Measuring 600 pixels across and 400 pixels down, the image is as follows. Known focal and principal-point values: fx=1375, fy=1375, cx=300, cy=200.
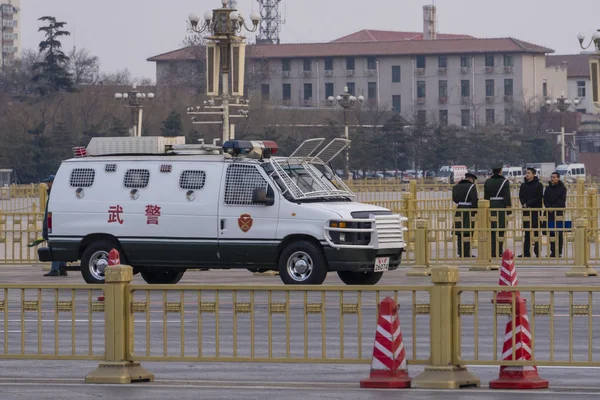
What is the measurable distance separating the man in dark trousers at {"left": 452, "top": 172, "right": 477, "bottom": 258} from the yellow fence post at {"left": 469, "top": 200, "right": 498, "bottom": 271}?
21cm

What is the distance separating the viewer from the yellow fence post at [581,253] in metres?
22.4

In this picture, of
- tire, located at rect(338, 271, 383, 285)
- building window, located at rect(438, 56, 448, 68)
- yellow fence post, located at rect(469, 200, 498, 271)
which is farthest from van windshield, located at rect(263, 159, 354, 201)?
building window, located at rect(438, 56, 448, 68)

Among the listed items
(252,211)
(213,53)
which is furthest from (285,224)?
(213,53)

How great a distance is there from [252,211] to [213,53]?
46.3 feet

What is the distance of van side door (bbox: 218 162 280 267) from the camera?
19688mm

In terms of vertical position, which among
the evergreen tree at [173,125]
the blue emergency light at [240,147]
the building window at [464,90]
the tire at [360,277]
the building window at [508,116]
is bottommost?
the tire at [360,277]

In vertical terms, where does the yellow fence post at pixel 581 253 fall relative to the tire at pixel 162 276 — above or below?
above

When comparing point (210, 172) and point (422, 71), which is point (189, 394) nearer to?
point (210, 172)

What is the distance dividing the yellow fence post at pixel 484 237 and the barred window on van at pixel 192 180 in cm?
563

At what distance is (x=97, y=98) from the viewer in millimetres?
92625

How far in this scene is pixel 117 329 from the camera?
35.7ft

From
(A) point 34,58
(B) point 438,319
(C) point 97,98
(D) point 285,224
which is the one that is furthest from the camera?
(A) point 34,58

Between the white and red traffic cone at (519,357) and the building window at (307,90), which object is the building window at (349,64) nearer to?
the building window at (307,90)

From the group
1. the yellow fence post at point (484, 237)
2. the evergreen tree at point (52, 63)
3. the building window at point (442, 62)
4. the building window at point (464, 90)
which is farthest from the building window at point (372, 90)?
the yellow fence post at point (484, 237)
